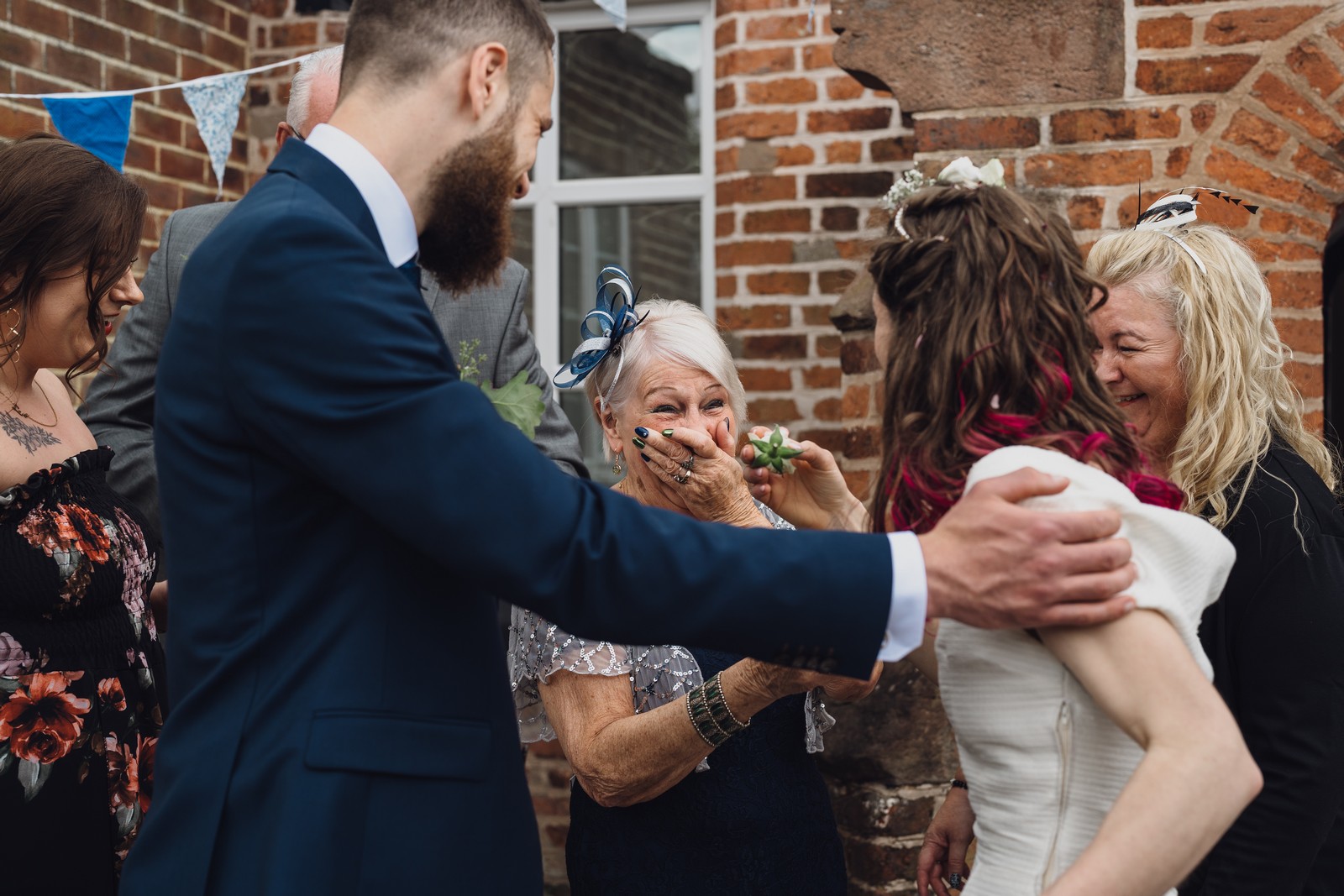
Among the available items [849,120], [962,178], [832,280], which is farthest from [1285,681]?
[849,120]

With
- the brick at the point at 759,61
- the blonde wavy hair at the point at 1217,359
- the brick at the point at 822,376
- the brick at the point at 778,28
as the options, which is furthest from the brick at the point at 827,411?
the blonde wavy hair at the point at 1217,359

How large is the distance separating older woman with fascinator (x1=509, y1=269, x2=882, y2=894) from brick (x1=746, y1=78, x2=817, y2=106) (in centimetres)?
235

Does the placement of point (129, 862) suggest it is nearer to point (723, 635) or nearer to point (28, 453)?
point (723, 635)

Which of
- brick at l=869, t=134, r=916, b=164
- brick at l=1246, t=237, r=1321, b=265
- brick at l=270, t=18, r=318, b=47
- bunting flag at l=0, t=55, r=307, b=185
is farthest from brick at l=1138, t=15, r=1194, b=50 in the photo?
brick at l=270, t=18, r=318, b=47

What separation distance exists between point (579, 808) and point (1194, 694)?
1374 mm

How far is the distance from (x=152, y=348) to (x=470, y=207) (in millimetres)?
1503

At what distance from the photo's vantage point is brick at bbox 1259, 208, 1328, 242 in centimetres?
300

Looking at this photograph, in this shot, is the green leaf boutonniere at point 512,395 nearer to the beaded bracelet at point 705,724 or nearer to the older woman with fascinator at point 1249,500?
the beaded bracelet at point 705,724

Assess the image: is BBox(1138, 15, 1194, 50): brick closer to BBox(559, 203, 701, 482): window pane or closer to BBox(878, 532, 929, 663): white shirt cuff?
BBox(559, 203, 701, 482): window pane

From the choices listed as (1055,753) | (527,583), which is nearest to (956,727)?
(1055,753)

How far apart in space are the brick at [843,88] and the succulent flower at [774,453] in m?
2.33

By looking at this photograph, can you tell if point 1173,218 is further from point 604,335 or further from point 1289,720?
point 604,335

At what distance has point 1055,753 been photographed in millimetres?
1374

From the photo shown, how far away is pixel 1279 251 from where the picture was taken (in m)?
3.02
